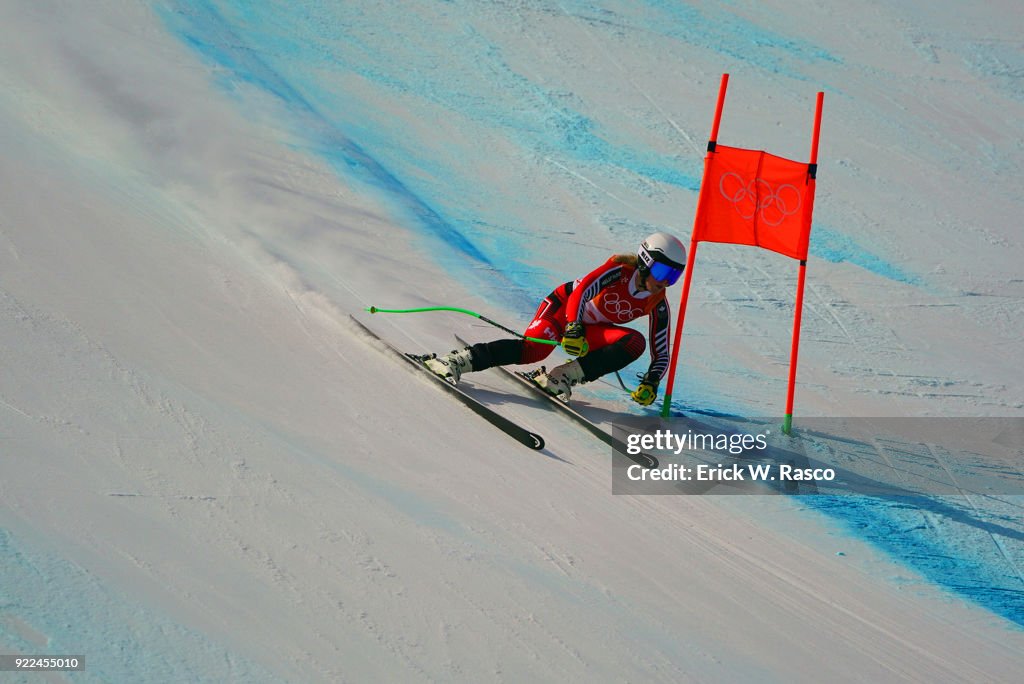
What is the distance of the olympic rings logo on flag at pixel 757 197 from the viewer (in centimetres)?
594

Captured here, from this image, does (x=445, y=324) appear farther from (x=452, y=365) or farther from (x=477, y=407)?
(x=477, y=407)

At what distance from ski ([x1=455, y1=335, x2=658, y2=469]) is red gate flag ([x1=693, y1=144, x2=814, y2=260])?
4.05 feet

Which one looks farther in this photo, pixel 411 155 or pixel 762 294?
pixel 411 155

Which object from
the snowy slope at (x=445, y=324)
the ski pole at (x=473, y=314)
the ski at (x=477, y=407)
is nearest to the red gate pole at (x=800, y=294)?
the snowy slope at (x=445, y=324)

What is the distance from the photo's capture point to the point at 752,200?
5.96 m

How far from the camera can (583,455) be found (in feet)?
17.4

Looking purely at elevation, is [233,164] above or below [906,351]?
above

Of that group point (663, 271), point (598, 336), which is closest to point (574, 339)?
point (598, 336)

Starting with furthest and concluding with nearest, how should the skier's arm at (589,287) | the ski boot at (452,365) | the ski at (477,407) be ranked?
the skier's arm at (589,287) < the ski boot at (452,365) < the ski at (477,407)

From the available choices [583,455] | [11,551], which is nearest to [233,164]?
[583,455]

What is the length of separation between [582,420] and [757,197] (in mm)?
1635

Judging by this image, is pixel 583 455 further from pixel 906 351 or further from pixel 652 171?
pixel 652 171

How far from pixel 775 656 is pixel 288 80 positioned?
820cm

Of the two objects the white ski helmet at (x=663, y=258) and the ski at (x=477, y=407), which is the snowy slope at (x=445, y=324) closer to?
the ski at (x=477, y=407)
